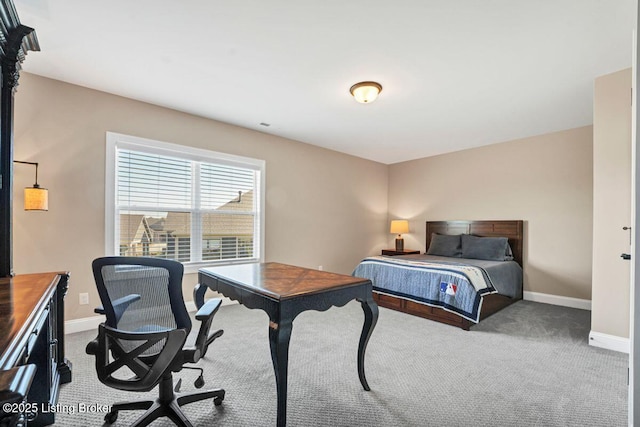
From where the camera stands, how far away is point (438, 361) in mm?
2508

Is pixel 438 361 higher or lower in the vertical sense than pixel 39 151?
lower

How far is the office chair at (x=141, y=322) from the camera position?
143 centimetres

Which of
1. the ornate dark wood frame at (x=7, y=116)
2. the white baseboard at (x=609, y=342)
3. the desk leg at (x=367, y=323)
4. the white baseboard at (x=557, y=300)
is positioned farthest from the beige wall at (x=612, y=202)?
the ornate dark wood frame at (x=7, y=116)

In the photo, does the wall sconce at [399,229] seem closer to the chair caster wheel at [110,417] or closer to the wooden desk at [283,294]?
the wooden desk at [283,294]

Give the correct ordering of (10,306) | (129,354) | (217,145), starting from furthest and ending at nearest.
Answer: (217,145), (129,354), (10,306)

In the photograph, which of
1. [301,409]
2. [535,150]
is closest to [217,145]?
[301,409]

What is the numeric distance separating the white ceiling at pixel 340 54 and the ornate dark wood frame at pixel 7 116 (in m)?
0.29

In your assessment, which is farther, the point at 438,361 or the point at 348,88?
the point at 348,88

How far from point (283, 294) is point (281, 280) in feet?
1.24

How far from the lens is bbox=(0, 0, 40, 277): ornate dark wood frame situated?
5.94 feet

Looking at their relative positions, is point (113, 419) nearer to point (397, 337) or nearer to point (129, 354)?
point (129, 354)

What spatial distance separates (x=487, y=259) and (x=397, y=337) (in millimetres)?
2447

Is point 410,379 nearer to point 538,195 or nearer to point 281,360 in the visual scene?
point 281,360

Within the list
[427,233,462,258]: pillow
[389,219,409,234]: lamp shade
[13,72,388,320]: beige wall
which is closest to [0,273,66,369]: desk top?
[13,72,388,320]: beige wall
